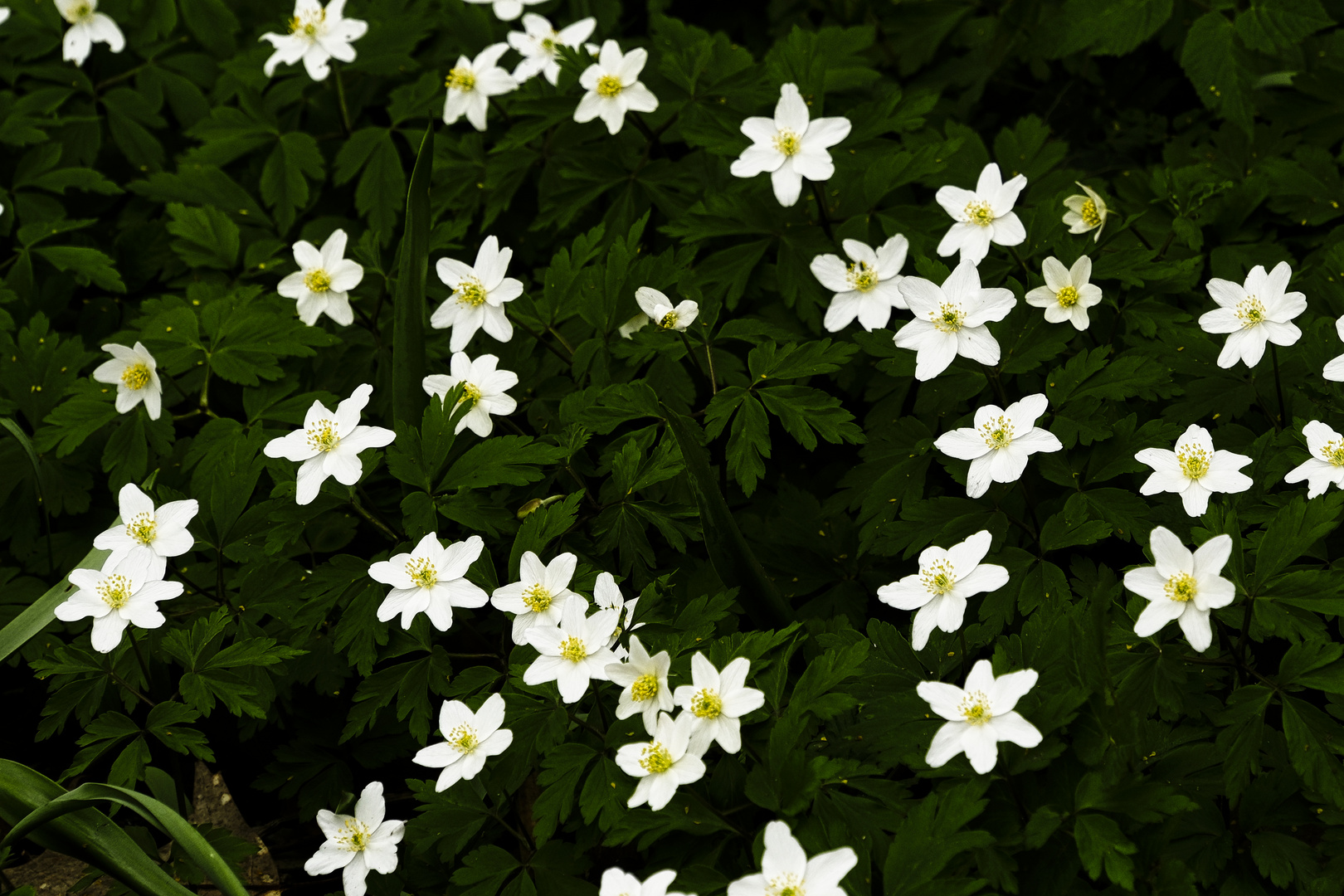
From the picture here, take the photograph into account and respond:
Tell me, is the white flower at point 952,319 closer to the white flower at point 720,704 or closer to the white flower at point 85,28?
the white flower at point 720,704

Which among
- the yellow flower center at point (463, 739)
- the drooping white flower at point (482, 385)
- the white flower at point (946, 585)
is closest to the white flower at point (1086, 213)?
the white flower at point (946, 585)

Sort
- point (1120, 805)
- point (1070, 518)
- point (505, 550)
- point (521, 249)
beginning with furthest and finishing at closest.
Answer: point (521, 249), point (505, 550), point (1070, 518), point (1120, 805)

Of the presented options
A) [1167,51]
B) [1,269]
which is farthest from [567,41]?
[1167,51]

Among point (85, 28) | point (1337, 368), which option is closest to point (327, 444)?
point (1337, 368)

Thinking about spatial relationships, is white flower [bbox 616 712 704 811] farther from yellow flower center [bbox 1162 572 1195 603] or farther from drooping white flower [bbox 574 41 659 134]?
drooping white flower [bbox 574 41 659 134]

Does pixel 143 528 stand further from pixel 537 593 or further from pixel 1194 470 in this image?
pixel 1194 470

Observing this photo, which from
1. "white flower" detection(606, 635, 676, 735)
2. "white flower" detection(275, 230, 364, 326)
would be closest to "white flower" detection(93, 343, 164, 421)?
"white flower" detection(275, 230, 364, 326)

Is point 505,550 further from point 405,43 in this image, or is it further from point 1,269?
point 1,269
